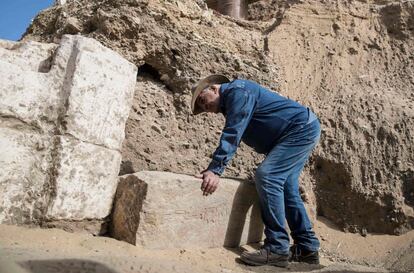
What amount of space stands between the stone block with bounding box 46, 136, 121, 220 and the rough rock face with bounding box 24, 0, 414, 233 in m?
0.80

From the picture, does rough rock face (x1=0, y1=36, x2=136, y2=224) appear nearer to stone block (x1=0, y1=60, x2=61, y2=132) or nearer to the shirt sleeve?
stone block (x1=0, y1=60, x2=61, y2=132)

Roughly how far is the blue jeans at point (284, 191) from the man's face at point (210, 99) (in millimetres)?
521

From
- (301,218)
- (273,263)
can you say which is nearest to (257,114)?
(301,218)

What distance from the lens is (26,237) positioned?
2.33m

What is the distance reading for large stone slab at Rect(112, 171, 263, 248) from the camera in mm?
2592

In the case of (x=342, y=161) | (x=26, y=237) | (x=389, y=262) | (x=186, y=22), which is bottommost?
(x=389, y=262)

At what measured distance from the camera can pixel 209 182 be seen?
2.74 m

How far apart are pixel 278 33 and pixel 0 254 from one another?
4.18 m

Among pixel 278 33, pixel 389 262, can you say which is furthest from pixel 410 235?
pixel 278 33

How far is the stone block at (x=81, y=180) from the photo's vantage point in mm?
2498

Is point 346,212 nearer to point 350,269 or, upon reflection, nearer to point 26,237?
point 350,269

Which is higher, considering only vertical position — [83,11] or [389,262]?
[83,11]

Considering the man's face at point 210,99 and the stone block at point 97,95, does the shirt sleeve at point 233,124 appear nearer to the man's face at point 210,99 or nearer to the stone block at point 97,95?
the man's face at point 210,99

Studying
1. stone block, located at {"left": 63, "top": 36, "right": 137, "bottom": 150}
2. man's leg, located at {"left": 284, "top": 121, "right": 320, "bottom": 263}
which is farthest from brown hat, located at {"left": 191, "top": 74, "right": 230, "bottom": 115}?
man's leg, located at {"left": 284, "top": 121, "right": 320, "bottom": 263}
